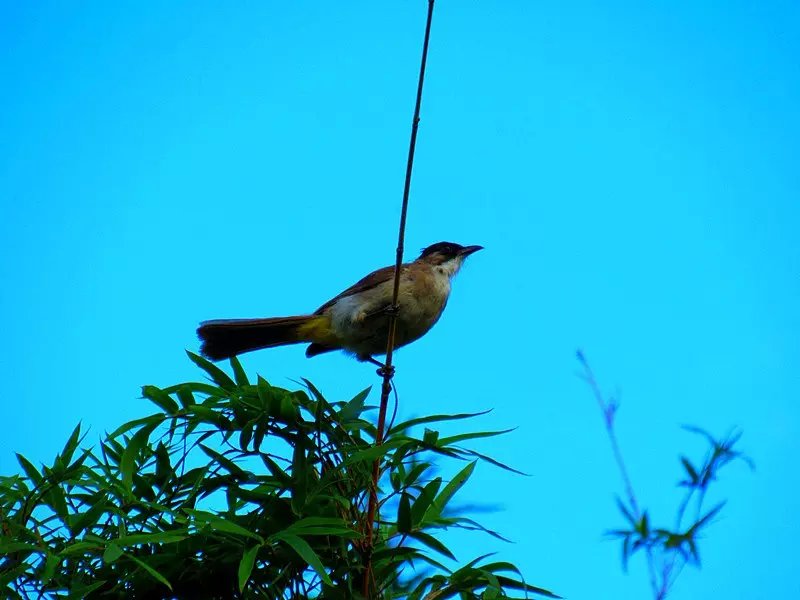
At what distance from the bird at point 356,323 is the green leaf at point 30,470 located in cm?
258

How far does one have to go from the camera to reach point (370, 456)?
3.27 m

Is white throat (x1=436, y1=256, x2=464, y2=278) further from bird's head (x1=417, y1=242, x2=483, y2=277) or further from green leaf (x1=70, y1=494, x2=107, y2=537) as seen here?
green leaf (x1=70, y1=494, x2=107, y2=537)

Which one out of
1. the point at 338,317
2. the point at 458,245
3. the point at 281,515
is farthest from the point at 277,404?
the point at 458,245

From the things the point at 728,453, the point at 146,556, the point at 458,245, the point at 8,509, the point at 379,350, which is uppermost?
the point at 458,245

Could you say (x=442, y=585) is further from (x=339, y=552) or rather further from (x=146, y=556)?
(x=146, y=556)

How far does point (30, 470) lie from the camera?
11.8 ft

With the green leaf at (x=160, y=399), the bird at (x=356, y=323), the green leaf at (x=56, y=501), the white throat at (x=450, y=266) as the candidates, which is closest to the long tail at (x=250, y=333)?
the bird at (x=356, y=323)

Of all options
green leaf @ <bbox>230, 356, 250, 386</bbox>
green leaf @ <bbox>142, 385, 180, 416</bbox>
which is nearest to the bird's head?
green leaf @ <bbox>230, 356, 250, 386</bbox>

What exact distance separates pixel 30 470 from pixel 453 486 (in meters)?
1.57

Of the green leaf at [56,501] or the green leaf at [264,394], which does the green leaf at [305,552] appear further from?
the green leaf at [56,501]

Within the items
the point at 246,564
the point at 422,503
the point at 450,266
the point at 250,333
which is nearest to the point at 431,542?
the point at 422,503

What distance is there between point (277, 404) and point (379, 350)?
3100 mm

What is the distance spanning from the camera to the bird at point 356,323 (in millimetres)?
6254

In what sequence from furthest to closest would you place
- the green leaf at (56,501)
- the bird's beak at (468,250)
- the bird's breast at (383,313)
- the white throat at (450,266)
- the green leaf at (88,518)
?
1. the bird's beak at (468,250)
2. the white throat at (450,266)
3. the bird's breast at (383,313)
4. the green leaf at (56,501)
5. the green leaf at (88,518)
